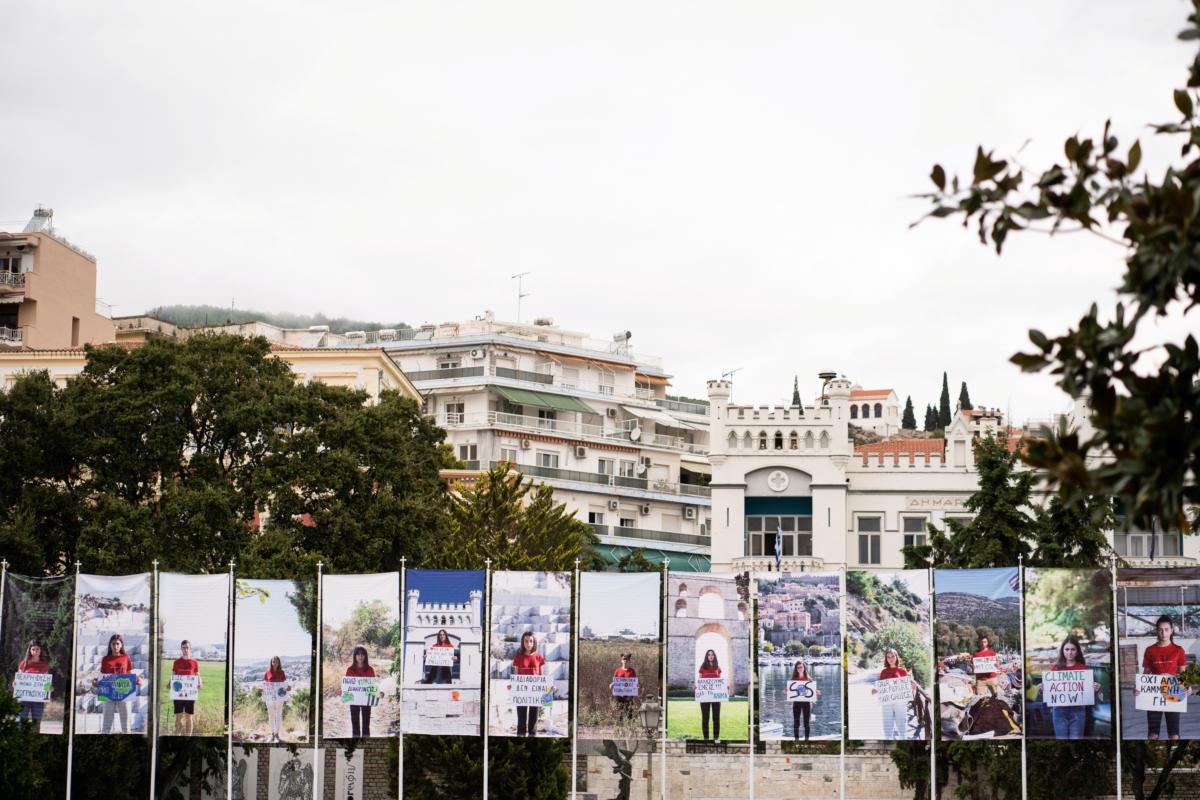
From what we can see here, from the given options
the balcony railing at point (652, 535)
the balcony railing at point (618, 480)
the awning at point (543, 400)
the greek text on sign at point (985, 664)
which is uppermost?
the awning at point (543, 400)

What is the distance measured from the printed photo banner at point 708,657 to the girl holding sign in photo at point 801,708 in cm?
97

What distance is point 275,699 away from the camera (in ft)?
131

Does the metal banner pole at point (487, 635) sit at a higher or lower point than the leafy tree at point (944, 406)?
lower

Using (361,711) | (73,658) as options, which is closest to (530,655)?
(361,711)

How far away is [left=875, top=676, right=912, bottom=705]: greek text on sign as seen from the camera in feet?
125

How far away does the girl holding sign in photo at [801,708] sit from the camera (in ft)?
125

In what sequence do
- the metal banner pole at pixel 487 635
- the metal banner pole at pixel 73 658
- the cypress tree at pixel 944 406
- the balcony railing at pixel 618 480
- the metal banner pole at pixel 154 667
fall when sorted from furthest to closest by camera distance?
the cypress tree at pixel 944 406
the balcony railing at pixel 618 480
the metal banner pole at pixel 73 658
the metal banner pole at pixel 154 667
the metal banner pole at pixel 487 635

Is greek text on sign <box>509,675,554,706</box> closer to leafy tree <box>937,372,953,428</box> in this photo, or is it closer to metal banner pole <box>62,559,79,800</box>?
metal banner pole <box>62,559,79,800</box>

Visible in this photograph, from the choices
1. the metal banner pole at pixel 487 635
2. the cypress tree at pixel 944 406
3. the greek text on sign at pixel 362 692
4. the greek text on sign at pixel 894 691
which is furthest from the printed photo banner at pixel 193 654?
the cypress tree at pixel 944 406

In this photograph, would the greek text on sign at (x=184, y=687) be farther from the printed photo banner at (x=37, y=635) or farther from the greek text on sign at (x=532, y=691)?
the greek text on sign at (x=532, y=691)

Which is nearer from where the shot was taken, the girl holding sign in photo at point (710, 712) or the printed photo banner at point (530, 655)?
the girl holding sign in photo at point (710, 712)

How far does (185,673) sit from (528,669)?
7.69m

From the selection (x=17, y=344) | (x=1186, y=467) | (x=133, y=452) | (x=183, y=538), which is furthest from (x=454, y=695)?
(x=17, y=344)

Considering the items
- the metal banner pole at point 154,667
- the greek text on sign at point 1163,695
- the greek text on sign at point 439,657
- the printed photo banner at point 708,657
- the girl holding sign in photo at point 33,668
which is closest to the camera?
the greek text on sign at point 1163,695
